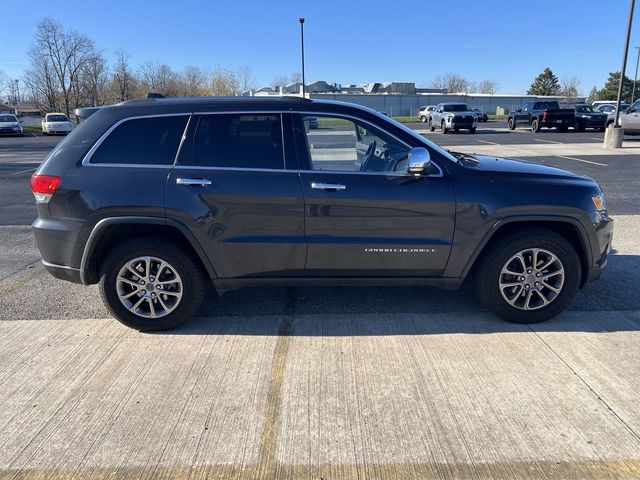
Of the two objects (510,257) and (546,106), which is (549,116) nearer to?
(546,106)

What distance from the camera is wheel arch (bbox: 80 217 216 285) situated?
11.8 ft

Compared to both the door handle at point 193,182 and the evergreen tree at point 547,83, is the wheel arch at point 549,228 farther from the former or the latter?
the evergreen tree at point 547,83

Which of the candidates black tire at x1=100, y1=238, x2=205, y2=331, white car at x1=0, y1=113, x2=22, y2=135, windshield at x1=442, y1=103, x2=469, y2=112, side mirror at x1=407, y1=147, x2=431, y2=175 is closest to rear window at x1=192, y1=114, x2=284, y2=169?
black tire at x1=100, y1=238, x2=205, y2=331

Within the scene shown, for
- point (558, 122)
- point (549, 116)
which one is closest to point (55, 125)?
point (549, 116)

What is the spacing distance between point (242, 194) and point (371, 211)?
3.26ft

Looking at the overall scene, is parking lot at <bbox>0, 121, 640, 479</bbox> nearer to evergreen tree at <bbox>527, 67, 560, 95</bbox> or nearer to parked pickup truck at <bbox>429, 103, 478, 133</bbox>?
parked pickup truck at <bbox>429, 103, 478, 133</bbox>

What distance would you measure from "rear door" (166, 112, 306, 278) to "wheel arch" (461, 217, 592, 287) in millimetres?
1424

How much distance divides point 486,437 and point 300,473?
1.04 metres

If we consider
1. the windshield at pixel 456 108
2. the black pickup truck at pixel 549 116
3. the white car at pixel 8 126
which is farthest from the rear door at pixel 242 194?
the white car at pixel 8 126

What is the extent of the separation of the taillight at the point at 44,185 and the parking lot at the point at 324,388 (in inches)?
43.3

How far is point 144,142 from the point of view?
3672 mm

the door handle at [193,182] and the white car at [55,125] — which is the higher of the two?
the white car at [55,125]

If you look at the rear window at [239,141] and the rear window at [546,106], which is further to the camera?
the rear window at [546,106]

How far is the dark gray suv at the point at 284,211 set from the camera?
11.8 feet
